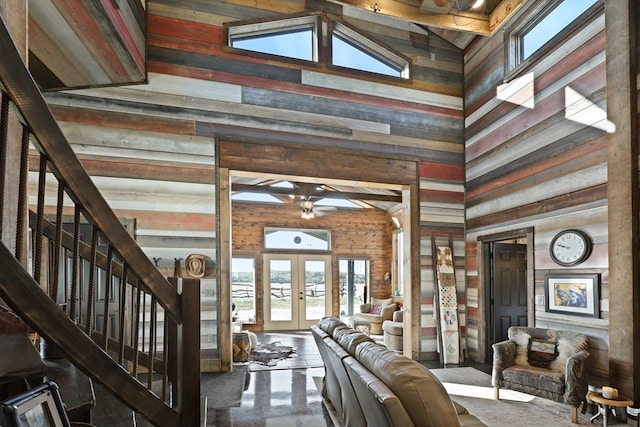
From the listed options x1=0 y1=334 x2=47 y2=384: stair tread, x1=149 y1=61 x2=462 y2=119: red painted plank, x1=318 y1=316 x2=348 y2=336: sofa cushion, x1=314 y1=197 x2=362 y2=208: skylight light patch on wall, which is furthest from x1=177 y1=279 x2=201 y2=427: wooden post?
x1=314 y1=197 x2=362 y2=208: skylight light patch on wall

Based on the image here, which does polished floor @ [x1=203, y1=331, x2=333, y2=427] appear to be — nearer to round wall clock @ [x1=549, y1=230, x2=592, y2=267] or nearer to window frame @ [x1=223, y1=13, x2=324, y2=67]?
round wall clock @ [x1=549, y1=230, x2=592, y2=267]

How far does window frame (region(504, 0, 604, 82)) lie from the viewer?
4.52 metres

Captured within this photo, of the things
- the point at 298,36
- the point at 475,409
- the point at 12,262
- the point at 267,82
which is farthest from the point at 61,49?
the point at 475,409

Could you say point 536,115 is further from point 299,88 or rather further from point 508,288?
point 299,88

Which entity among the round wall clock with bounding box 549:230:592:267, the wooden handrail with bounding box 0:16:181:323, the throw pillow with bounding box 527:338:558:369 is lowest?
the throw pillow with bounding box 527:338:558:369

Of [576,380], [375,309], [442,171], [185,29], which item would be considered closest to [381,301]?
[375,309]

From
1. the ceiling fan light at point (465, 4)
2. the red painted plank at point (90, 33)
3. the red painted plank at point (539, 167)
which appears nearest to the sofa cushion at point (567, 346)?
the red painted plank at point (539, 167)

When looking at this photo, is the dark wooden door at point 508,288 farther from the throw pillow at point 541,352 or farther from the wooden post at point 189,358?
the wooden post at point 189,358

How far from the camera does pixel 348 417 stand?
312cm

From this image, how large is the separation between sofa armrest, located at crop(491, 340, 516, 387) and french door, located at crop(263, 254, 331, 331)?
6227mm

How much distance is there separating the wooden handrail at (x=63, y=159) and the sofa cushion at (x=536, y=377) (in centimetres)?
387

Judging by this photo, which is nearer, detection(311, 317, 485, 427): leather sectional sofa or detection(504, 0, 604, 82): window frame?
detection(311, 317, 485, 427): leather sectional sofa

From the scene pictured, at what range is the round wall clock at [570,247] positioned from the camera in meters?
4.23

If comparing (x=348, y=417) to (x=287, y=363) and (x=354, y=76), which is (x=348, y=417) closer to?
(x=287, y=363)
